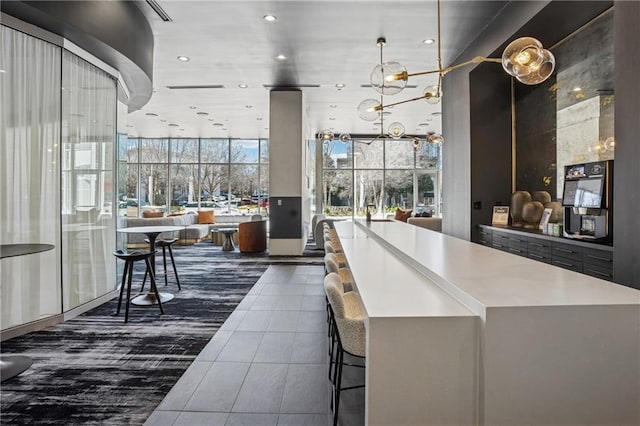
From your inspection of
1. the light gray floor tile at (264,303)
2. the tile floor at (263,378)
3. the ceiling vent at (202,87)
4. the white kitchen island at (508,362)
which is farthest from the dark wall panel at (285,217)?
the white kitchen island at (508,362)

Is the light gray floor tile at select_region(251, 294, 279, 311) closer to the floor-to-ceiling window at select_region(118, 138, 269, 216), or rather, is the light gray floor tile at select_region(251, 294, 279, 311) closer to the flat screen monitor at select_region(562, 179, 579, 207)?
the flat screen monitor at select_region(562, 179, 579, 207)

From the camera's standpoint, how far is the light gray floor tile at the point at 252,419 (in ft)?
7.08

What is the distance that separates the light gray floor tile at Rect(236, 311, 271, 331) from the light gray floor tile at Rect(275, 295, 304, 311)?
24 centimetres

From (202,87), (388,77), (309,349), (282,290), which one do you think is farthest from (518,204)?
(202,87)

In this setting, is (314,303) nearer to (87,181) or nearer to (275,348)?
(275,348)

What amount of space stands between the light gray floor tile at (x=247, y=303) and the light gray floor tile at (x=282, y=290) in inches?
8.2

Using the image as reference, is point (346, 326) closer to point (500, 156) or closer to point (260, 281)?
point (260, 281)

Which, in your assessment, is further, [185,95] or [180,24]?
[185,95]

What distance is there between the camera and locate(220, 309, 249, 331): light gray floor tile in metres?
3.79

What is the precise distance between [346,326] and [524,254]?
3.30 metres

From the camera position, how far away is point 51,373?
9.15 ft

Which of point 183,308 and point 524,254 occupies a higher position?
point 524,254

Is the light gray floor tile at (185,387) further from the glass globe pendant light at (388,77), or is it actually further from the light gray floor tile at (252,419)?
the glass globe pendant light at (388,77)

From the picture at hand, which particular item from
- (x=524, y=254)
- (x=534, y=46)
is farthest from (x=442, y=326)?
A: (x=524, y=254)
